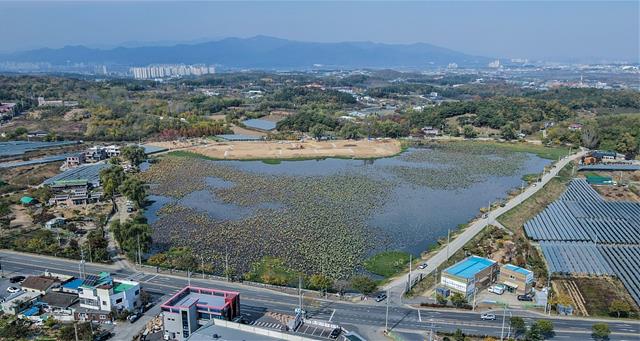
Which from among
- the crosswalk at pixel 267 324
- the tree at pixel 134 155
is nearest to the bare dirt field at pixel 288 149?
the tree at pixel 134 155

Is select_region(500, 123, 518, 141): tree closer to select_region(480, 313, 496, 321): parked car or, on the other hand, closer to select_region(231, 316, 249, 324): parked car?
select_region(480, 313, 496, 321): parked car

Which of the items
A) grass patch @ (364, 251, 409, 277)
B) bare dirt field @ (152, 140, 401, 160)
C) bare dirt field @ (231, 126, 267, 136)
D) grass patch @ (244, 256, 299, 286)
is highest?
bare dirt field @ (231, 126, 267, 136)

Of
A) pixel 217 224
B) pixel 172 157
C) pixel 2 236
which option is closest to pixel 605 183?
pixel 217 224

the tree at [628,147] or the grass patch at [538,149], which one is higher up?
the tree at [628,147]

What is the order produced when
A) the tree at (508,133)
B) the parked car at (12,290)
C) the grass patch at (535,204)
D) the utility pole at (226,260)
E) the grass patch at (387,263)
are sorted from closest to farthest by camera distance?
the parked car at (12,290) → the utility pole at (226,260) → the grass patch at (387,263) → the grass patch at (535,204) → the tree at (508,133)

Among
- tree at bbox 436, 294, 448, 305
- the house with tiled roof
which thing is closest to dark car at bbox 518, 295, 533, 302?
tree at bbox 436, 294, 448, 305

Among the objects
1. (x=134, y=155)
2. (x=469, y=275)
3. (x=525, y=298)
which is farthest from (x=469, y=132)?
(x=469, y=275)

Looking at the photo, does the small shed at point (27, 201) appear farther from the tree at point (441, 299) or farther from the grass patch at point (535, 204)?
the grass patch at point (535, 204)
